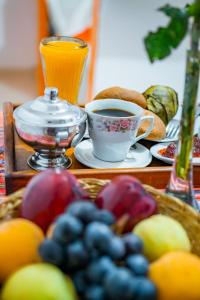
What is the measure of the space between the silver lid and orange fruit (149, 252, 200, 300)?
38cm

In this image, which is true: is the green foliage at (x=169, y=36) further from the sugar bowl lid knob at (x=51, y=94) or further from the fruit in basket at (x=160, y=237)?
the sugar bowl lid knob at (x=51, y=94)

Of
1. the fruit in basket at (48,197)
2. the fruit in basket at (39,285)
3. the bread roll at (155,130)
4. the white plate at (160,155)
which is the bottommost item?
the white plate at (160,155)

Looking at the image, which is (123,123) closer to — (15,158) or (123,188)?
→ (15,158)

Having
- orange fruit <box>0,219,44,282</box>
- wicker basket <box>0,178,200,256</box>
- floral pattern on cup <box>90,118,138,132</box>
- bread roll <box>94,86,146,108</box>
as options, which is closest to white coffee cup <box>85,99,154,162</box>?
floral pattern on cup <box>90,118,138,132</box>

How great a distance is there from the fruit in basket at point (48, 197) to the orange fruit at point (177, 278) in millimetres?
117

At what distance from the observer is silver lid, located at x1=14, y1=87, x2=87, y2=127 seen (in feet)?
2.49

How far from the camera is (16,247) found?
0.44m

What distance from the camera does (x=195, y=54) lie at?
20.8 inches

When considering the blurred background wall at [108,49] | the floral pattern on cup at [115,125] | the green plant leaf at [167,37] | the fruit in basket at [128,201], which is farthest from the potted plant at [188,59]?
the blurred background wall at [108,49]

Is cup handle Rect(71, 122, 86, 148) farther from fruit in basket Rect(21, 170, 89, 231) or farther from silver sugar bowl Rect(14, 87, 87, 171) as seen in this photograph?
fruit in basket Rect(21, 170, 89, 231)

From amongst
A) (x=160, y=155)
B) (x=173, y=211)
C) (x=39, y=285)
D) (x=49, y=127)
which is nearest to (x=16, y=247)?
(x=39, y=285)

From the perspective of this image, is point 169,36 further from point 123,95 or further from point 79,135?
point 123,95

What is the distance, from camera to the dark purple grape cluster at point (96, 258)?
0.38 meters

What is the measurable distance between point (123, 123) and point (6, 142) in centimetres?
21
